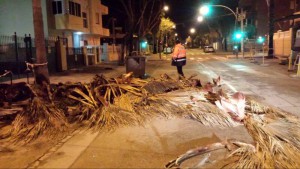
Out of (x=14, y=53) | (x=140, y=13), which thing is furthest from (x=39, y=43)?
(x=140, y=13)

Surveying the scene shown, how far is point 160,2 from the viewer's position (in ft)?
124

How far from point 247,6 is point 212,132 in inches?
2577

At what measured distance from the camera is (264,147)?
15.7 feet

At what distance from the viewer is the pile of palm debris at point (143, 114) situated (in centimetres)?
471

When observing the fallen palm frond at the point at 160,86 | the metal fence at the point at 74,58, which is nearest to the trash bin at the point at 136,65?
the fallen palm frond at the point at 160,86

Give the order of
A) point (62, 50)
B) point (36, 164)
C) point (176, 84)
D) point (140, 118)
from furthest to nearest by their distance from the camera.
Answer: point (62, 50) → point (176, 84) → point (140, 118) → point (36, 164)

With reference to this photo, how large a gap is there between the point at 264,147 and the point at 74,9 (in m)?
30.9

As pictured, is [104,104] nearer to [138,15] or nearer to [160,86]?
[160,86]

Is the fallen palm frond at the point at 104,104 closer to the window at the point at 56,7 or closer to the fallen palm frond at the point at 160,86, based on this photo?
the fallen palm frond at the point at 160,86

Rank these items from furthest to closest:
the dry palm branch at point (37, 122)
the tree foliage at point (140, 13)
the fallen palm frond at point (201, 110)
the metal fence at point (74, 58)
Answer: the tree foliage at point (140, 13) < the metal fence at point (74, 58) < the fallen palm frond at point (201, 110) < the dry palm branch at point (37, 122)

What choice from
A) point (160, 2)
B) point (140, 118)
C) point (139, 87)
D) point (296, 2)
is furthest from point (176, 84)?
point (296, 2)

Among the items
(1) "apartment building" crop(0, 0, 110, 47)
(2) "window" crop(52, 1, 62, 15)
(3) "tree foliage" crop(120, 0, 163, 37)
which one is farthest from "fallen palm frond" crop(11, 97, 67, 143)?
(2) "window" crop(52, 1, 62, 15)

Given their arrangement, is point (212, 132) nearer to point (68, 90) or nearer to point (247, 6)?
point (68, 90)

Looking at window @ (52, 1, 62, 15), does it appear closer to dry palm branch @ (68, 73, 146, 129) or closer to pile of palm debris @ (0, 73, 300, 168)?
pile of palm debris @ (0, 73, 300, 168)
